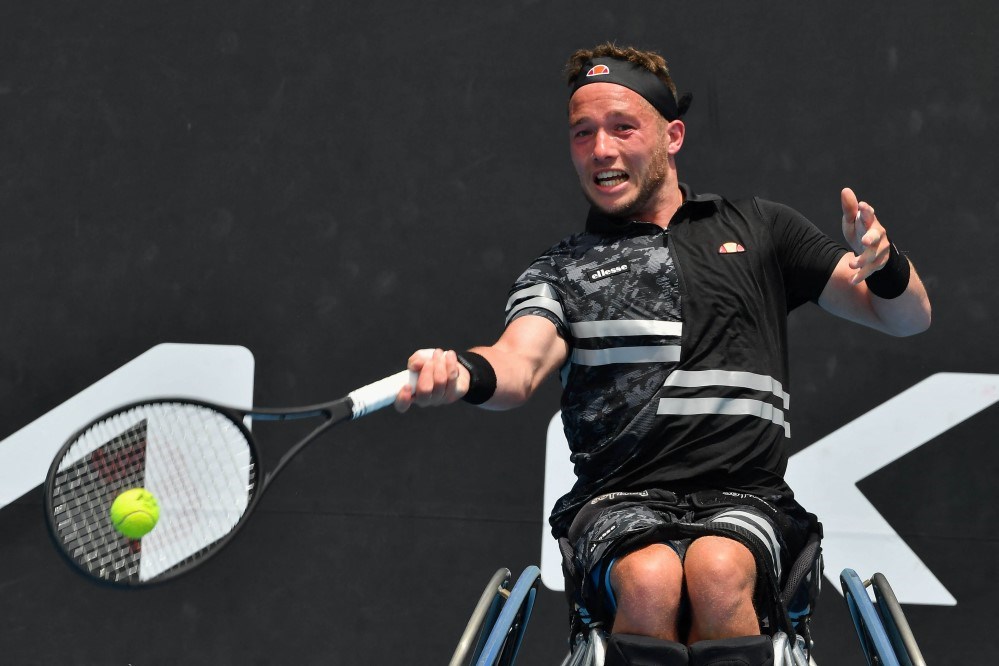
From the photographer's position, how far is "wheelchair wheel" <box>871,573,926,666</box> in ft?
6.03

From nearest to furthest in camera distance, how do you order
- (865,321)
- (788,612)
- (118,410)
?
(118,410) → (788,612) → (865,321)

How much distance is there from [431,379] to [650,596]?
1.47 feet

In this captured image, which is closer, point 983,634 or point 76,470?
point 76,470

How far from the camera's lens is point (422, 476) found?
2943 mm

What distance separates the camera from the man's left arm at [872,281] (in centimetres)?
190

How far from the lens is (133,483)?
191 centimetres

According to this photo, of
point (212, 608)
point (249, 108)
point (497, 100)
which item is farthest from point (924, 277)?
point (212, 608)

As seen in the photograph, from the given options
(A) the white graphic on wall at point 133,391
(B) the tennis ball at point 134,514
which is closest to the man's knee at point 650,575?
(B) the tennis ball at point 134,514

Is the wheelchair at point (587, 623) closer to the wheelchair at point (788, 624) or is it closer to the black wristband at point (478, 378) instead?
the wheelchair at point (788, 624)

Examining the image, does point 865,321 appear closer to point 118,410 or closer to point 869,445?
point 869,445

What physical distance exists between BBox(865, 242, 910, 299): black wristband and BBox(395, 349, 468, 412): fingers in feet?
2.44

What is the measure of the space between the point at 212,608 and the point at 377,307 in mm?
834

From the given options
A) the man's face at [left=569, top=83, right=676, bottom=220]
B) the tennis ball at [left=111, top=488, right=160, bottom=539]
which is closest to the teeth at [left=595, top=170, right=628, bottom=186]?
the man's face at [left=569, top=83, right=676, bottom=220]

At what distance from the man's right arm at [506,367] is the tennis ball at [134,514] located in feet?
1.30
